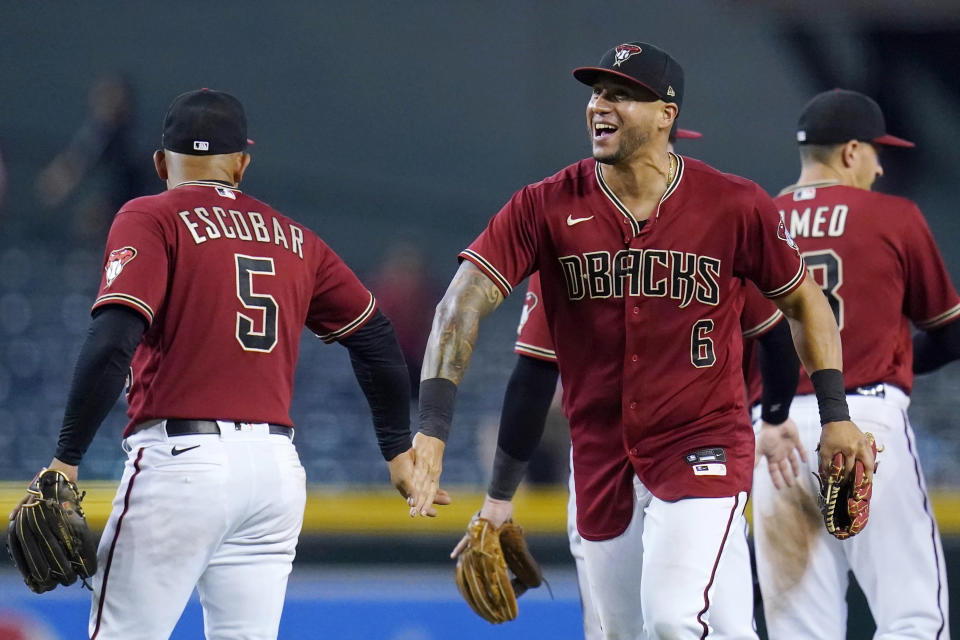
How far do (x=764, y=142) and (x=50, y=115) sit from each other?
691 cm

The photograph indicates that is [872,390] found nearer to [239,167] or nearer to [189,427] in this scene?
[239,167]

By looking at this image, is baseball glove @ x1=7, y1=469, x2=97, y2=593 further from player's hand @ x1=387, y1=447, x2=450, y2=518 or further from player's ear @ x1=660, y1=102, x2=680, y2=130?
player's ear @ x1=660, y1=102, x2=680, y2=130

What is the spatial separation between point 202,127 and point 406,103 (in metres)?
9.73

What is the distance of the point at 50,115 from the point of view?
1328 cm

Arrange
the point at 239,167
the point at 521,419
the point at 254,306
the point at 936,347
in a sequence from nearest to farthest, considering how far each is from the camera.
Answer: the point at 254,306
the point at 239,167
the point at 521,419
the point at 936,347

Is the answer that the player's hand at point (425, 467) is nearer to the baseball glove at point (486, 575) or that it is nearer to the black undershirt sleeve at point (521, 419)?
the baseball glove at point (486, 575)

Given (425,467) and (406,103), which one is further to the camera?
(406,103)

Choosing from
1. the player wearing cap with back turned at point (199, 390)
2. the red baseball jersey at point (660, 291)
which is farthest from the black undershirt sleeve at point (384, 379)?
the red baseball jersey at point (660, 291)

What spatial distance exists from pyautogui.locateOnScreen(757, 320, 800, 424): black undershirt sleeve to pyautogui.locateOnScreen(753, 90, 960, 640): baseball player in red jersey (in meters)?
0.33

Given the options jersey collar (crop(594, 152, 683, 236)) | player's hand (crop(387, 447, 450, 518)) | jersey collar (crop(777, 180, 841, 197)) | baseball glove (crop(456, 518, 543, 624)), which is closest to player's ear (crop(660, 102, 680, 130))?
jersey collar (crop(594, 152, 683, 236))

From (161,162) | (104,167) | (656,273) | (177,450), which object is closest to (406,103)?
(104,167)

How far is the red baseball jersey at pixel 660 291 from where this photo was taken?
416cm

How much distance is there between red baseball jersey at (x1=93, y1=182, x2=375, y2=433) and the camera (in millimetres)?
3943

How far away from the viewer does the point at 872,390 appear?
507cm
